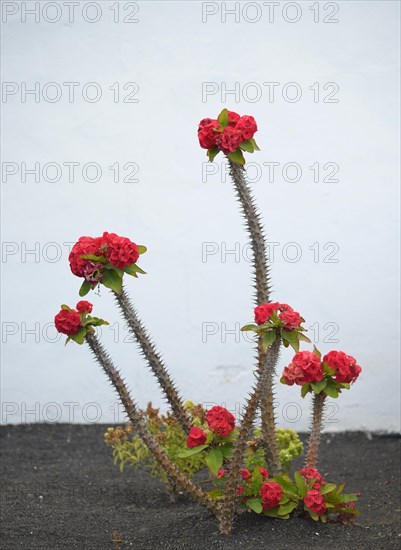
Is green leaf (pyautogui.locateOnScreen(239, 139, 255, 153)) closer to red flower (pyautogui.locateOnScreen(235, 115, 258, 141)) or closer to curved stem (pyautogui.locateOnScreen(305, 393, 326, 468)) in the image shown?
red flower (pyautogui.locateOnScreen(235, 115, 258, 141))

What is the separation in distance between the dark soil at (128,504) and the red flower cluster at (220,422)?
1.59 feet

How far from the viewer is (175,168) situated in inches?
241

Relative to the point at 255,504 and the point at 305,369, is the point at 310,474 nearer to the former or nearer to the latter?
the point at 255,504

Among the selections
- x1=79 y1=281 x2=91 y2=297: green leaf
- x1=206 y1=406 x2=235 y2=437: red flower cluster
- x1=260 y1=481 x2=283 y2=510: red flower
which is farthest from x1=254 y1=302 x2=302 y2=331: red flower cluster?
x1=260 y1=481 x2=283 y2=510: red flower

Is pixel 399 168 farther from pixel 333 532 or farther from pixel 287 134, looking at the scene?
pixel 333 532

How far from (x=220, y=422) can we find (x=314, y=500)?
58cm

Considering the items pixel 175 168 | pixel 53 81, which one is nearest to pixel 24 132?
pixel 53 81

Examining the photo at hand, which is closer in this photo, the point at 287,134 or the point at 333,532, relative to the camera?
the point at 333,532

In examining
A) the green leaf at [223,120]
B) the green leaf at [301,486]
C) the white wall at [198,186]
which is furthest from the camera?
the white wall at [198,186]

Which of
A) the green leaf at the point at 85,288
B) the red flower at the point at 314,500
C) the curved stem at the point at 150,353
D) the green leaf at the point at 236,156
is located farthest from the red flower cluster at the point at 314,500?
the green leaf at the point at 236,156

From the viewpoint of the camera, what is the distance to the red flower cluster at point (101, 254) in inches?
137

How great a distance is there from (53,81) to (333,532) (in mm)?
3816

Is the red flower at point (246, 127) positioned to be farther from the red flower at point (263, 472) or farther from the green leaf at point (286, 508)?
the green leaf at point (286, 508)

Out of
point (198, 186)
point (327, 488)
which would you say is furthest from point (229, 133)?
point (198, 186)
